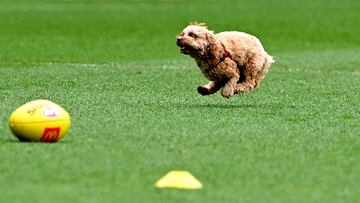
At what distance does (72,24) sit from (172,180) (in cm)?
2502

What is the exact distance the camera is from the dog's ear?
13.0 m

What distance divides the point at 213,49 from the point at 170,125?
6.22ft

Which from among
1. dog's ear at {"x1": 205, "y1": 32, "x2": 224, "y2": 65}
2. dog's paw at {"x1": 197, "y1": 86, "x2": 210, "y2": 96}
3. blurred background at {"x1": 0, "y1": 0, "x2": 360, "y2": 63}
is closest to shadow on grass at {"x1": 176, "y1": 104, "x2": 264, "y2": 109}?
dog's paw at {"x1": 197, "y1": 86, "x2": 210, "y2": 96}

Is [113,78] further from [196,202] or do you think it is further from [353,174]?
[196,202]

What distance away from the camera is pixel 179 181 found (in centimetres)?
797

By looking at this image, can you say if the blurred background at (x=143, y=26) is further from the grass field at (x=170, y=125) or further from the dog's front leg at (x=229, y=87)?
the dog's front leg at (x=229, y=87)

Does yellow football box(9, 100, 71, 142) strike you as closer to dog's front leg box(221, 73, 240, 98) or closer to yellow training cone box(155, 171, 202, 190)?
yellow training cone box(155, 171, 202, 190)

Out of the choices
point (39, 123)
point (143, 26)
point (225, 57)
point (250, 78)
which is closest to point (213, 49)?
point (225, 57)

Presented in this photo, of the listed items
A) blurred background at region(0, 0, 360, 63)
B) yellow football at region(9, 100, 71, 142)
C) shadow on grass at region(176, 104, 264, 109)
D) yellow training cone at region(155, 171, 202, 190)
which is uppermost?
yellow training cone at region(155, 171, 202, 190)

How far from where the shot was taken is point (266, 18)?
36.5m

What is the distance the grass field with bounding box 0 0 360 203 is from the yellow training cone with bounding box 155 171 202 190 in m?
0.09

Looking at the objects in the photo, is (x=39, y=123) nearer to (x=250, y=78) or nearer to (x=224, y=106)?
(x=224, y=106)

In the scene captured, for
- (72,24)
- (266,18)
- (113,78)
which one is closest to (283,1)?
(266,18)

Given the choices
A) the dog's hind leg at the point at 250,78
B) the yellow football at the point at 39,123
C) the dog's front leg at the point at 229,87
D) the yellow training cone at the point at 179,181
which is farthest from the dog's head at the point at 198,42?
the yellow training cone at the point at 179,181
